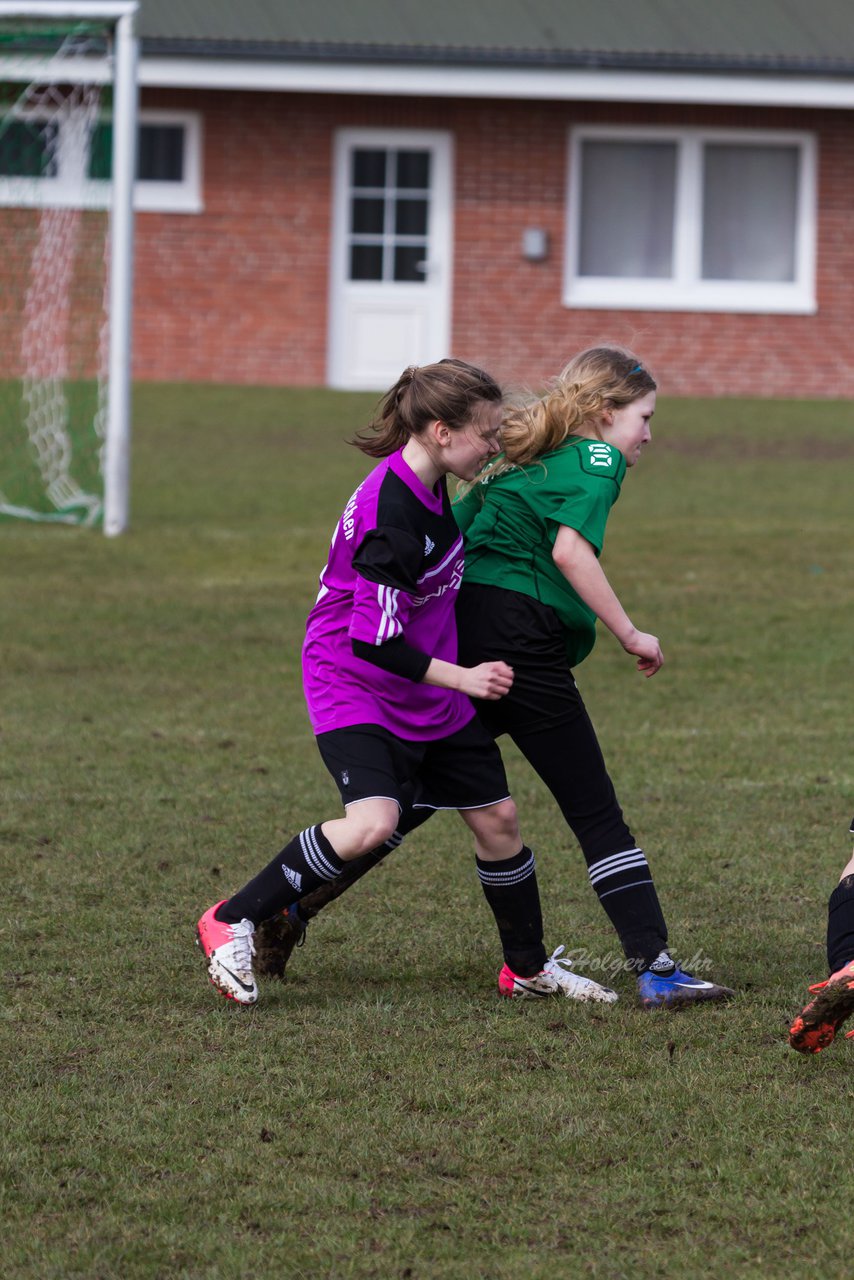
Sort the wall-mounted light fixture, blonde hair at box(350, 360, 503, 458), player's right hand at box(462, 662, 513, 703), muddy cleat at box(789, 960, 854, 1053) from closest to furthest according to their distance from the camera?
muddy cleat at box(789, 960, 854, 1053) < player's right hand at box(462, 662, 513, 703) < blonde hair at box(350, 360, 503, 458) < the wall-mounted light fixture

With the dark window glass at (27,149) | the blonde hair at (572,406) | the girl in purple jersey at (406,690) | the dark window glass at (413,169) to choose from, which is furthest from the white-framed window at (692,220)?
the girl in purple jersey at (406,690)

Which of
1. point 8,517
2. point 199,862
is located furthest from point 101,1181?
point 8,517

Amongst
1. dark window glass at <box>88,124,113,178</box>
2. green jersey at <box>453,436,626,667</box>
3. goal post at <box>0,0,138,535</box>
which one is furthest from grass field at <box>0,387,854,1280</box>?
dark window glass at <box>88,124,113,178</box>

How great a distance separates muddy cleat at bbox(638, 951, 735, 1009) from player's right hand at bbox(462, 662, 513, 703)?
0.76 meters

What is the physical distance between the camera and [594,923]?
15.3ft

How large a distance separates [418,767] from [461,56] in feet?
49.3

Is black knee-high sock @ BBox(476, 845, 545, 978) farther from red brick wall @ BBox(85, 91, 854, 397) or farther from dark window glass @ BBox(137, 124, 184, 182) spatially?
dark window glass @ BBox(137, 124, 184, 182)

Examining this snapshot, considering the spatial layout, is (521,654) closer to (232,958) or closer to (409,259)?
(232,958)

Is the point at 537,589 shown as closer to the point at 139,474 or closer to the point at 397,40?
the point at 139,474

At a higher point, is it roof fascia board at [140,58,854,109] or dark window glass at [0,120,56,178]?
roof fascia board at [140,58,854,109]

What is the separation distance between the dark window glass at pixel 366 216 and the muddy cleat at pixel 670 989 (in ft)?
52.8

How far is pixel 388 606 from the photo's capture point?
12.5ft

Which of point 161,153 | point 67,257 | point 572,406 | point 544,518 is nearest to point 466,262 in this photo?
point 161,153

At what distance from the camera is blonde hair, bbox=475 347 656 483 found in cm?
409
